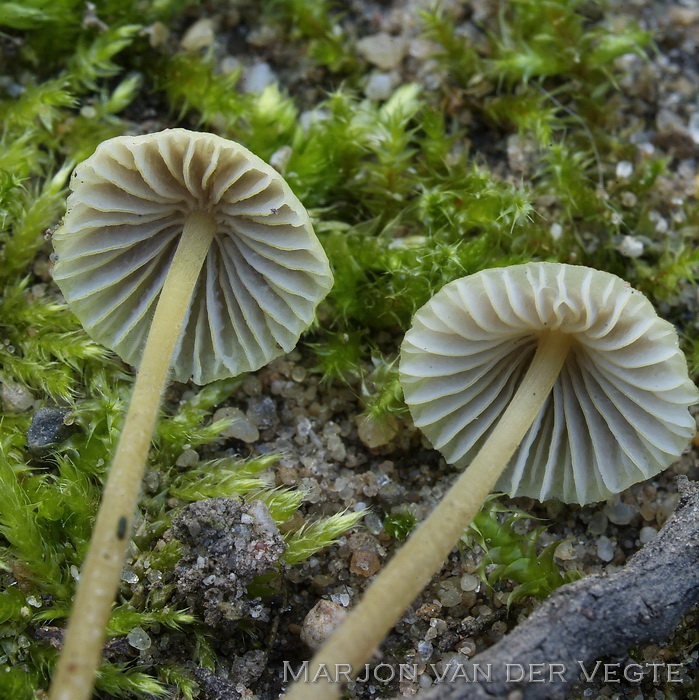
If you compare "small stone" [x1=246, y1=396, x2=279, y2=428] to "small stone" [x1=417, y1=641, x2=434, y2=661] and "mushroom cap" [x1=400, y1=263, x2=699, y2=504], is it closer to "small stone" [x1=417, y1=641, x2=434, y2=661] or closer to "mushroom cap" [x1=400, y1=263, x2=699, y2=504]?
"mushroom cap" [x1=400, y1=263, x2=699, y2=504]

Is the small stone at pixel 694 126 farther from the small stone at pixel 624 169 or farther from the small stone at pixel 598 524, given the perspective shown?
the small stone at pixel 598 524

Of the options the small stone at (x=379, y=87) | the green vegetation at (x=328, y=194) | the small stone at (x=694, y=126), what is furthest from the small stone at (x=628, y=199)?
the small stone at (x=379, y=87)

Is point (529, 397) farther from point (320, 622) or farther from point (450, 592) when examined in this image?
point (320, 622)

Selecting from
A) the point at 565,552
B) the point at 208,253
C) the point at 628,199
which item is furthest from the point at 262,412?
the point at 628,199

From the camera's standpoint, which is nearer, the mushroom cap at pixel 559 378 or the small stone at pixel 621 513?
the mushroom cap at pixel 559 378

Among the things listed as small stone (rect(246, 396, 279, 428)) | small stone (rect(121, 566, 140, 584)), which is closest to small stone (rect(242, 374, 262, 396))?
small stone (rect(246, 396, 279, 428))

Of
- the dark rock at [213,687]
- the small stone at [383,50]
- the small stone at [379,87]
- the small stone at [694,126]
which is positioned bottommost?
the dark rock at [213,687]

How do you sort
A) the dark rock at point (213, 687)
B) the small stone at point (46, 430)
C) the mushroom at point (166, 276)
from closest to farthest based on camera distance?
the mushroom at point (166, 276) → the dark rock at point (213, 687) → the small stone at point (46, 430)

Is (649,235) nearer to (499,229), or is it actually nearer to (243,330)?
(499,229)

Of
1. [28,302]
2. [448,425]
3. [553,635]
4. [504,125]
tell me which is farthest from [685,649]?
[28,302]
